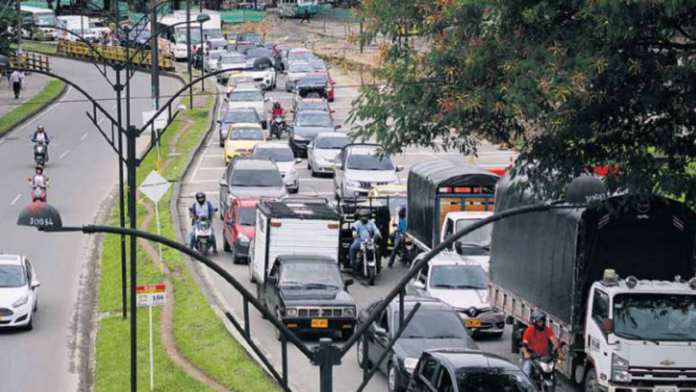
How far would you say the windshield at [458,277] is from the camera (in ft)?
83.2

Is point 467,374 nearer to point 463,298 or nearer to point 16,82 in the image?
point 463,298

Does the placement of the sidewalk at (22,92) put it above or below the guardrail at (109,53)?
below

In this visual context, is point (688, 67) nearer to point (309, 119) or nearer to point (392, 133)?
point (392, 133)

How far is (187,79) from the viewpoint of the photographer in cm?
7506

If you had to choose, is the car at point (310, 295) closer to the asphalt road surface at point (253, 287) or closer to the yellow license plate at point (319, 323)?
the yellow license plate at point (319, 323)

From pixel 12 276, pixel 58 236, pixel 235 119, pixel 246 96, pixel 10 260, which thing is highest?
pixel 246 96

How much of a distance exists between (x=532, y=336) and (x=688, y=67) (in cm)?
482

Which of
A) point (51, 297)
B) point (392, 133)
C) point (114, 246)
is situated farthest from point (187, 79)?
point (392, 133)

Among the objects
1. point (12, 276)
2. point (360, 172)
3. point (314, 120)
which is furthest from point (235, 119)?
point (12, 276)

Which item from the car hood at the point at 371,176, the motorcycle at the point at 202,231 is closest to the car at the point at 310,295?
the motorcycle at the point at 202,231

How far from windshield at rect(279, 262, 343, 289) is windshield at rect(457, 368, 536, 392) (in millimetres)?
7768

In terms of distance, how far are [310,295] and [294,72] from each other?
153ft

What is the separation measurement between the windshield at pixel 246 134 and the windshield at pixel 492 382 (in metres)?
30.5

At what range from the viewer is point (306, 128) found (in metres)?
50.5
